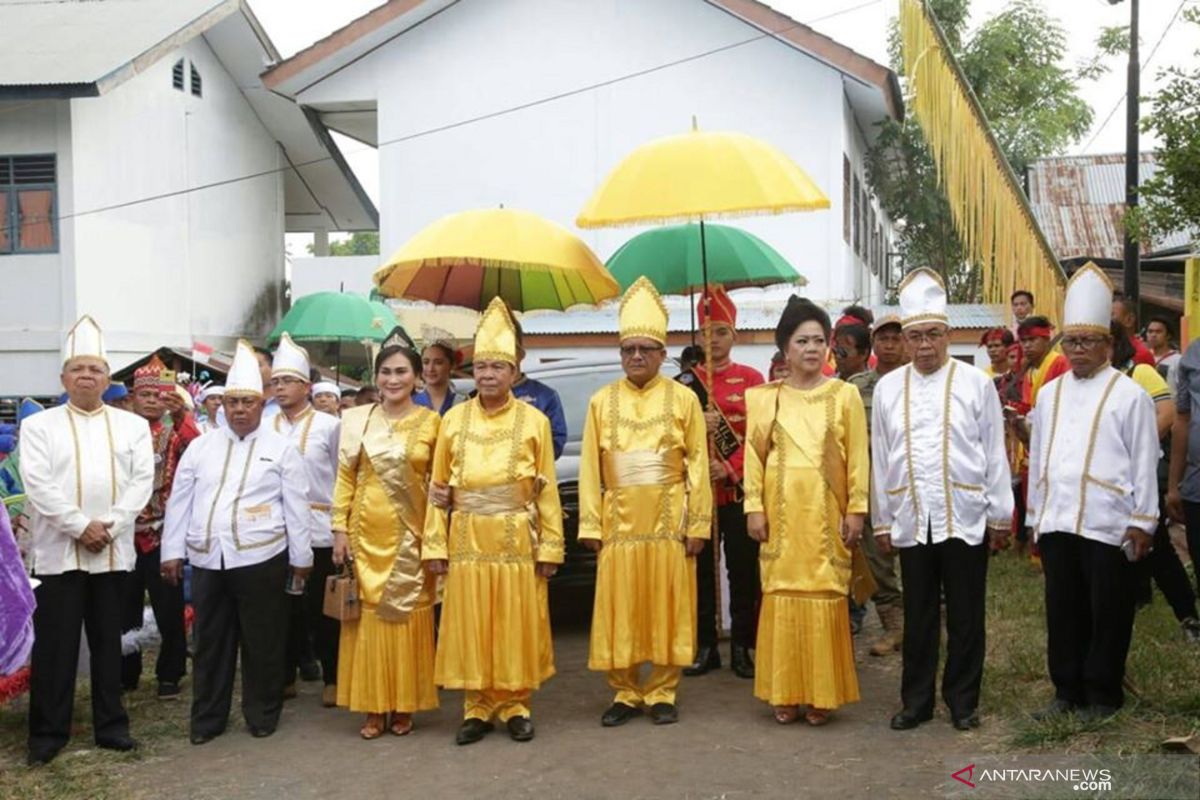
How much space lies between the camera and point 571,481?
8148 mm

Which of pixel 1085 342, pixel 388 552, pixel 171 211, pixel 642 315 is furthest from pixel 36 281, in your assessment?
pixel 1085 342

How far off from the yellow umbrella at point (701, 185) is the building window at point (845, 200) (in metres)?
11.1

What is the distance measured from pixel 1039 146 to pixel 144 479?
24545 millimetres

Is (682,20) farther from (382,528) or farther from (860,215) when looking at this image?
(382,528)

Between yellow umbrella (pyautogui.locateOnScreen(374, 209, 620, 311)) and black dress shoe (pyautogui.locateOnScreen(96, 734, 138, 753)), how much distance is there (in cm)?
267

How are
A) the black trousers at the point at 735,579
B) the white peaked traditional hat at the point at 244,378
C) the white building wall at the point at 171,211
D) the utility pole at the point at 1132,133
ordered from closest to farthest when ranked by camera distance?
the white peaked traditional hat at the point at 244,378 < the black trousers at the point at 735,579 < the utility pole at the point at 1132,133 < the white building wall at the point at 171,211

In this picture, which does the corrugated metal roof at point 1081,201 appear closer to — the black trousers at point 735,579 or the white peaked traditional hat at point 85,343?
the black trousers at point 735,579

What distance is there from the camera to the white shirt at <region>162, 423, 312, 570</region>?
616cm

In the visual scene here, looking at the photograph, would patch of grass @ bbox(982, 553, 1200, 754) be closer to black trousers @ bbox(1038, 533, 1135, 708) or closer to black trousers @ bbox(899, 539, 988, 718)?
black trousers @ bbox(1038, 533, 1135, 708)

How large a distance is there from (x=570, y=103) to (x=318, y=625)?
11.9 metres

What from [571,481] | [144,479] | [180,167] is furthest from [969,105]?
[180,167]

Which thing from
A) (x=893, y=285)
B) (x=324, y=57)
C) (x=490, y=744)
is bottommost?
(x=490, y=744)

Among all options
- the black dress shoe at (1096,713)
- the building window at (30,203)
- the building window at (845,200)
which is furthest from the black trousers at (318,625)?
the building window at (845,200)

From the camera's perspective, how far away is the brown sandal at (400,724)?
6.05 metres
